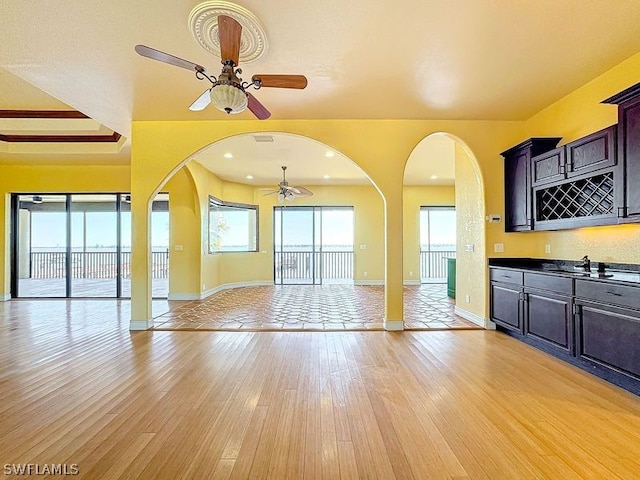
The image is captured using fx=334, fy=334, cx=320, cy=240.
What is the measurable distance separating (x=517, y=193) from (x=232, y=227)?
7.04 metres

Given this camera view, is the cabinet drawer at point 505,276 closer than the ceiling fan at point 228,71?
No

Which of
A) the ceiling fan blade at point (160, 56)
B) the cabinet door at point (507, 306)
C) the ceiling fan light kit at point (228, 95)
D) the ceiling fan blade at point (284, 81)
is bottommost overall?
the cabinet door at point (507, 306)

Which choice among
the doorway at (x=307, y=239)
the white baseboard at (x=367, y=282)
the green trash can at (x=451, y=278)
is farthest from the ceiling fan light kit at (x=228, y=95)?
the white baseboard at (x=367, y=282)

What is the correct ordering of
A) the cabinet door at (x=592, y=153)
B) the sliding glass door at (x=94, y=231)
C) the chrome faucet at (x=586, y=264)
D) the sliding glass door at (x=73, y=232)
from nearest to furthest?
the cabinet door at (x=592, y=153) → the chrome faucet at (x=586, y=264) → the sliding glass door at (x=73, y=232) → the sliding glass door at (x=94, y=231)

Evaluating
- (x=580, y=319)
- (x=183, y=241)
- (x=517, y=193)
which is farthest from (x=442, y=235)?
(x=183, y=241)

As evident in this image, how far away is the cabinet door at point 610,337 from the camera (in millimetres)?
2660

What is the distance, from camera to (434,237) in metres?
10.3

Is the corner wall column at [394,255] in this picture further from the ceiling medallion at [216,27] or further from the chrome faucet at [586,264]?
the ceiling medallion at [216,27]

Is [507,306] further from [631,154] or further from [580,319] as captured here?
[631,154]

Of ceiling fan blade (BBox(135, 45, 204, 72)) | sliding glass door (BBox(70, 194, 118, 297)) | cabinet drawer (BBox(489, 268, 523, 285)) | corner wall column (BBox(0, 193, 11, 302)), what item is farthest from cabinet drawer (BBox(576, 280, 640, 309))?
corner wall column (BBox(0, 193, 11, 302))

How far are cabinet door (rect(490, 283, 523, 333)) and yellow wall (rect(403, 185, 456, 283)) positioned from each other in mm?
5256

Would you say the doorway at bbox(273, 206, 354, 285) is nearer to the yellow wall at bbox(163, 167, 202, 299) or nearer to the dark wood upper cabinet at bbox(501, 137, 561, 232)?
the yellow wall at bbox(163, 167, 202, 299)

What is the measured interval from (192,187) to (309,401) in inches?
235

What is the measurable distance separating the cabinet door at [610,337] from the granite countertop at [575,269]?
27 cm
